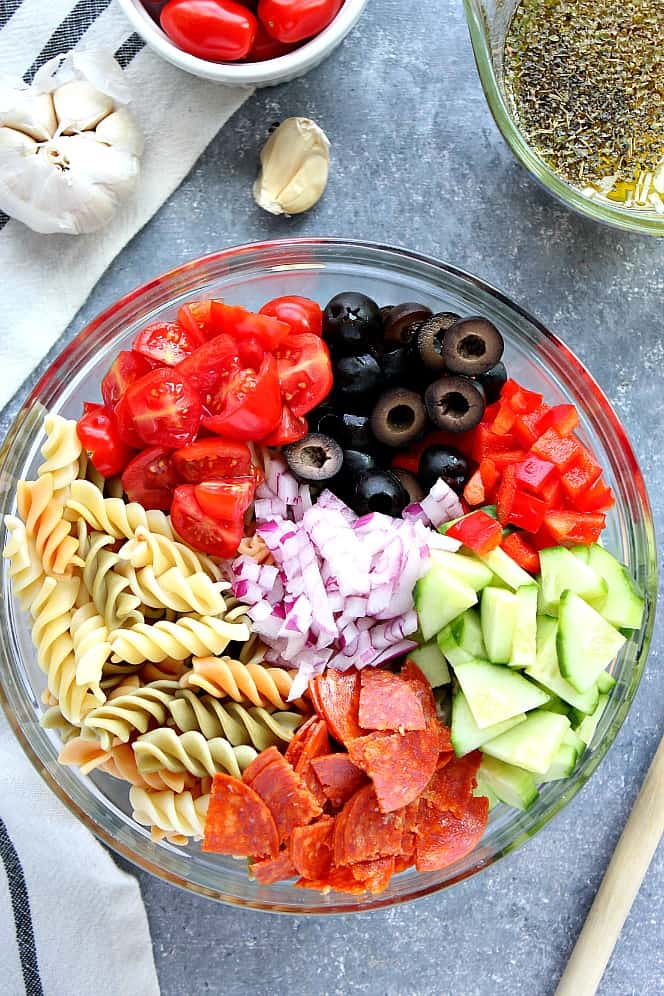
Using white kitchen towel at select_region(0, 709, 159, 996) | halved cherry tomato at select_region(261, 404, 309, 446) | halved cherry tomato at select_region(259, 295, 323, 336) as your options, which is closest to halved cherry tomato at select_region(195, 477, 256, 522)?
halved cherry tomato at select_region(261, 404, 309, 446)

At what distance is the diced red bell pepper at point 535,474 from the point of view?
172cm

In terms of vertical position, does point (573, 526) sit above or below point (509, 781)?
above

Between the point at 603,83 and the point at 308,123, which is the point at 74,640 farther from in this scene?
the point at 603,83

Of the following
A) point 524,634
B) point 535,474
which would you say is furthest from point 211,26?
point 524,634

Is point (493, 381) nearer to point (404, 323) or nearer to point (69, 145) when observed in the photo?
point (404, 323)

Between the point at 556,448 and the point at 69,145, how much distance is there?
1.19 m

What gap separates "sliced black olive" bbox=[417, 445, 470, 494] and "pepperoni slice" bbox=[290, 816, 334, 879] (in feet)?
2.20

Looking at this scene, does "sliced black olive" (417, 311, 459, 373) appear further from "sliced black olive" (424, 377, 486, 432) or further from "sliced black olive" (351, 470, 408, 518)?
"sliced black olive" (351, 470, 408, 518)

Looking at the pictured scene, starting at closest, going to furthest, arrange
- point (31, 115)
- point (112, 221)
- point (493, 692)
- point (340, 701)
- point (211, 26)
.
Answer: point (493, 692)
point (340, 701)
point (211, 26)
point (31, 115)
point (112, 221)

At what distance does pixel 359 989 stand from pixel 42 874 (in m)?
0.77

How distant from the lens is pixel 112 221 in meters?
2.08

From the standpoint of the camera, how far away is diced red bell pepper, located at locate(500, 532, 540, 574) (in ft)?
5.77

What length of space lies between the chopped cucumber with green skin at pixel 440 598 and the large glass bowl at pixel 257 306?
1.53 ft

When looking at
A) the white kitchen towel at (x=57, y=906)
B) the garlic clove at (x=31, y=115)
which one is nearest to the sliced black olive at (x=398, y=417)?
the garlic clove at (x=31, y=115)
